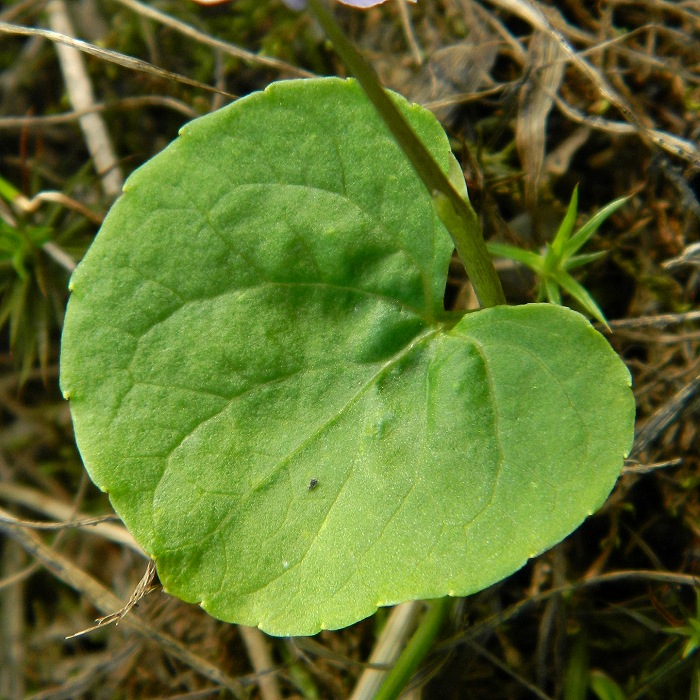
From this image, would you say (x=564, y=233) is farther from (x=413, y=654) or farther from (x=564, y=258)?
(x=413, y=654)

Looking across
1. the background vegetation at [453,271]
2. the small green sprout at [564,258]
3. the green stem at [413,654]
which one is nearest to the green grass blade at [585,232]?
the small green sprout at [564,258]

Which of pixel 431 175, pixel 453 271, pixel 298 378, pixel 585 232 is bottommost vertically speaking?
pixel 453 271

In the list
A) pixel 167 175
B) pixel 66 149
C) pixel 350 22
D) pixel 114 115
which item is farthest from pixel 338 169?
pixel 66 149

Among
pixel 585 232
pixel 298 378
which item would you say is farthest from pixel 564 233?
pixel 298 378

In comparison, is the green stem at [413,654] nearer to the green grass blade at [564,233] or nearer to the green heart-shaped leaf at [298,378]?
the green heart-shaped leaf at [298,378]

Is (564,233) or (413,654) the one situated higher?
(564,233)

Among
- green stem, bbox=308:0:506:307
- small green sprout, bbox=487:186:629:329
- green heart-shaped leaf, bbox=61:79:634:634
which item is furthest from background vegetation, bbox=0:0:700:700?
green stem, bbox=308:0:506:307

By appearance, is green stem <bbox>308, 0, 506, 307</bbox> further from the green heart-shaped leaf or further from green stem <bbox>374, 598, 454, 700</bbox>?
green stem <bbox>374, 598, 454, 700</bbox>
